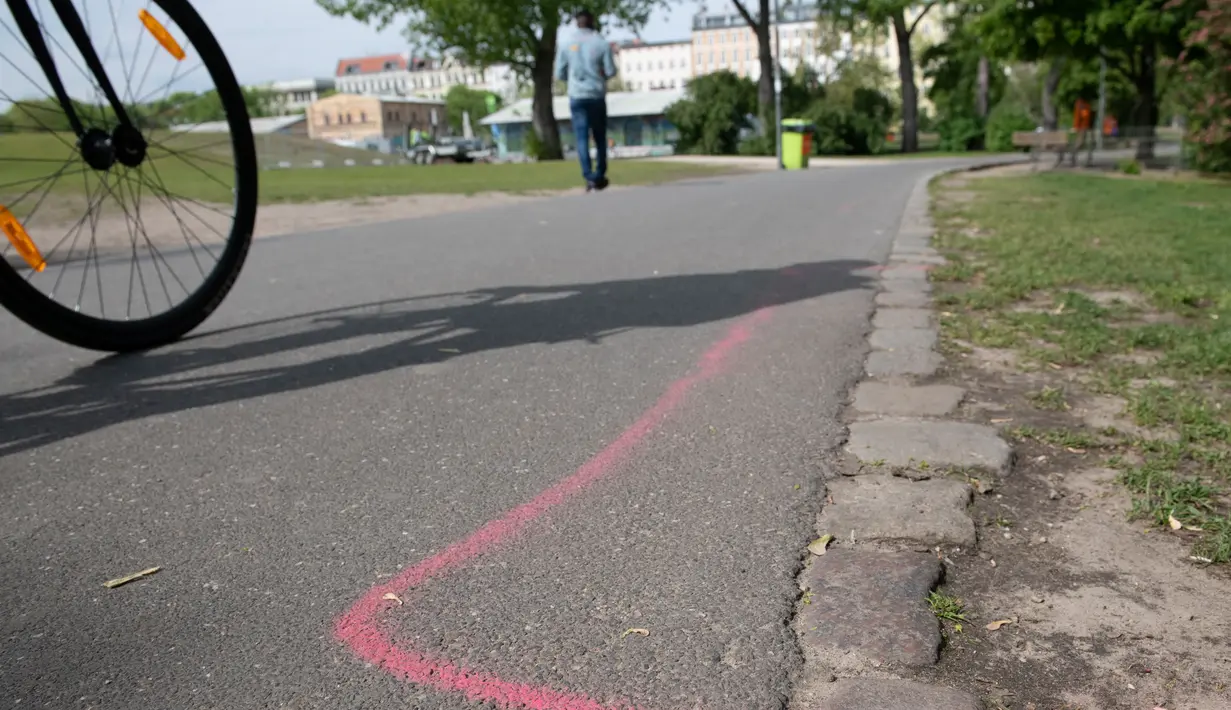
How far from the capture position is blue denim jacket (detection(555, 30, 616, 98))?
1174 centimetres

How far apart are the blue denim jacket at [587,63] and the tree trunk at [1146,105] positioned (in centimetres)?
1644

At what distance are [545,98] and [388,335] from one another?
39.0 meters

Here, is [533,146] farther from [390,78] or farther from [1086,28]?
→ [390,78]

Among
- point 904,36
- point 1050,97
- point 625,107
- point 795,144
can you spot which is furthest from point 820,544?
point 625,107

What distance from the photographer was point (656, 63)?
167 metres

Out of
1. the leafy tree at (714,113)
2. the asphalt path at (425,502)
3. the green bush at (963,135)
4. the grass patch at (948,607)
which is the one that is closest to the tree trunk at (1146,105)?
the asphalt path at (425,502)

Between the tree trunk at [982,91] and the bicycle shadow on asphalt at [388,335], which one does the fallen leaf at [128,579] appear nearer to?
the bicycle shadow on asphalt at [388,335]

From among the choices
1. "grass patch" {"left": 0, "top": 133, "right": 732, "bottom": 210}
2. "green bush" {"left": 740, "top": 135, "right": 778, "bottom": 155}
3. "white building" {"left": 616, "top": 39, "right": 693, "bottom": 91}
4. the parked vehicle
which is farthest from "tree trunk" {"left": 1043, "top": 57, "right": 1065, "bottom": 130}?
"white building" {"left": 616, "top": 39, "right": 693, "bottom": 91}

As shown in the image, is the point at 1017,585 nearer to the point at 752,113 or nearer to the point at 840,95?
the point at 752,113

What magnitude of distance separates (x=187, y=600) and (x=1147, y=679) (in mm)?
1769

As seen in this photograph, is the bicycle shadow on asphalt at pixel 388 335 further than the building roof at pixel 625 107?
No

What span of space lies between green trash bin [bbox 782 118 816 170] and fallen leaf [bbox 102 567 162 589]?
28493 millimetres

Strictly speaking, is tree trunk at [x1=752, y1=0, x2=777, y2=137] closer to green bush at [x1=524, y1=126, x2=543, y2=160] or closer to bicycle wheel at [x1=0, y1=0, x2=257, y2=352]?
green bush at [x1=524, y1=126, x2=543, y2=160]

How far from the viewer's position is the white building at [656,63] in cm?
16575
